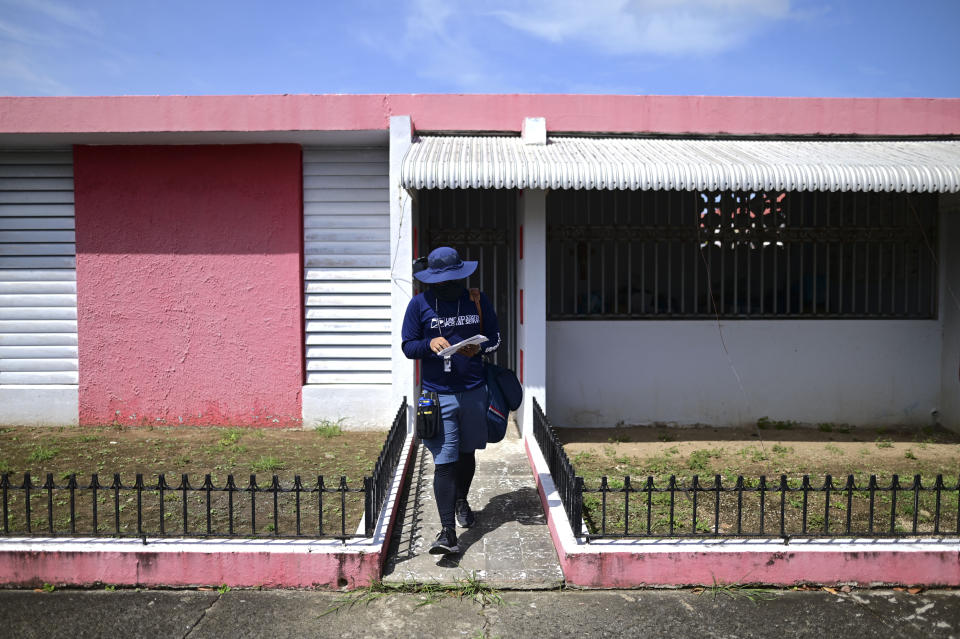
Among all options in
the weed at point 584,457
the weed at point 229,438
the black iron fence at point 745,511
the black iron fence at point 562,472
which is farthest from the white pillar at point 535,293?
the weed at point 229,438

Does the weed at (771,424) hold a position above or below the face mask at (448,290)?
below

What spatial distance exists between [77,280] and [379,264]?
11.7 feet

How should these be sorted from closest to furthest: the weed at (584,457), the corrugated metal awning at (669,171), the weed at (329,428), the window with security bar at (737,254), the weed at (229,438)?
the corrugated metal awning at (669,171), the weed at (584,457), the weed at (229,438), the weed at (329,428), the window with security bar at (737,254)

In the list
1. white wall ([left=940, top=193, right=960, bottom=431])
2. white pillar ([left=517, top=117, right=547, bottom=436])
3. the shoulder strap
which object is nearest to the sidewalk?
the shoulder strap

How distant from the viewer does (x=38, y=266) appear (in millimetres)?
8461

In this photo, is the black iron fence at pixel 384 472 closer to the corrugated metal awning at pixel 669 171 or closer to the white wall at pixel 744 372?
the corrugated metal awning at pixel 669 171

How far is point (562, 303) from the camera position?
27.6ft

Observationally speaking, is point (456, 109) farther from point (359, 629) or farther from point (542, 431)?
point (359, 629)

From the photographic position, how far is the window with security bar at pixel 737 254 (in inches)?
329

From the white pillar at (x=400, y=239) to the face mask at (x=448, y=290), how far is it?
290cm

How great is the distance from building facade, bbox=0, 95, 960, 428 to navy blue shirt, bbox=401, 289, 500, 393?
3387 mm

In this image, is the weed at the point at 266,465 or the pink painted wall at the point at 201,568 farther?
the weed at the point at 266,465

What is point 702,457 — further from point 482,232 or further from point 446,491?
point 482,232

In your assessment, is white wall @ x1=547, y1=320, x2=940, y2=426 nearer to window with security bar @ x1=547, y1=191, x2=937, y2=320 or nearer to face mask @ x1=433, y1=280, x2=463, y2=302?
window with security bar @ x1=547, y1=191, x2=937, y2=320
